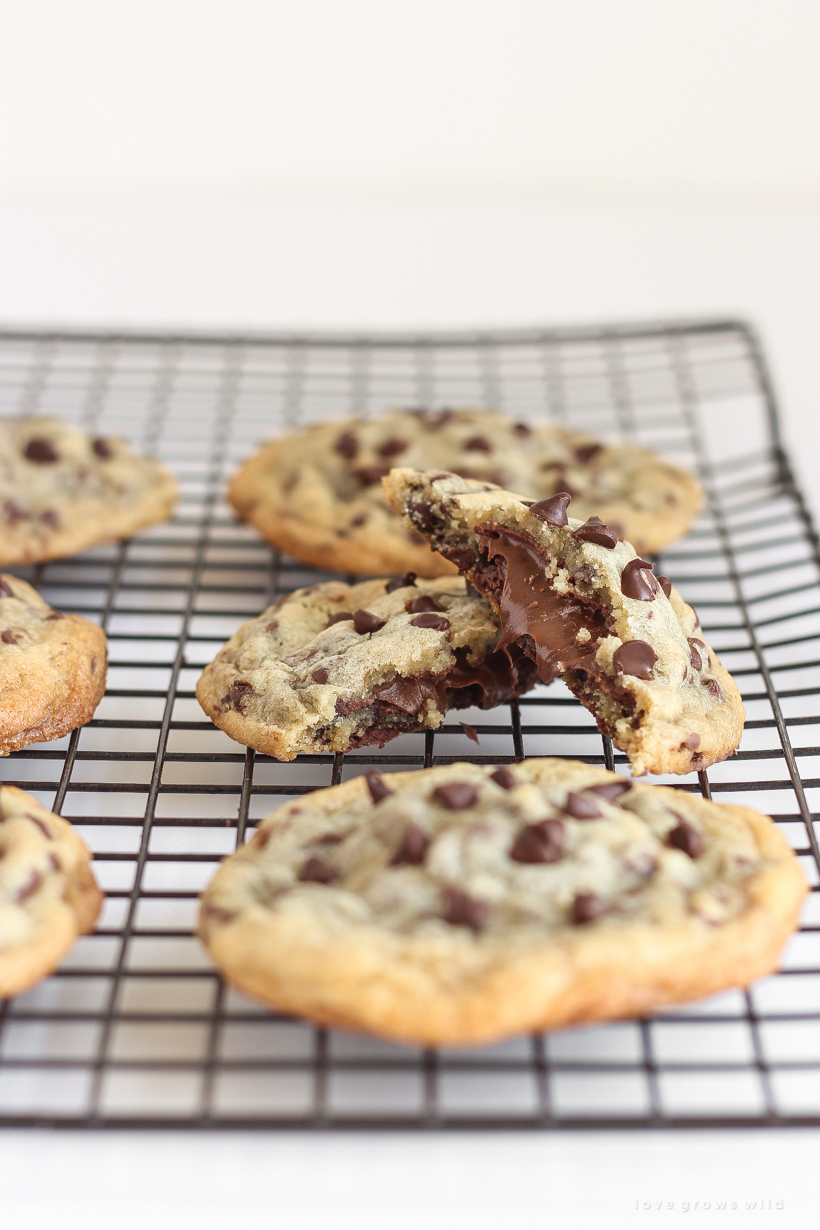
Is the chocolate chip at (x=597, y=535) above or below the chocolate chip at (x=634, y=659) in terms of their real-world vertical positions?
above

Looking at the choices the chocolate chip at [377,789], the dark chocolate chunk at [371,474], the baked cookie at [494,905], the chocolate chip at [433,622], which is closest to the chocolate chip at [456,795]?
the baked cookie at [494,905]

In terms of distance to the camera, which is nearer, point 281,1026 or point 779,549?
point 281,1026

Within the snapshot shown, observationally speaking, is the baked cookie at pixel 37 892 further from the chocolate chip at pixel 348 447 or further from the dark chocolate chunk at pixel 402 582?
the chocolate chip at pixel 348 447

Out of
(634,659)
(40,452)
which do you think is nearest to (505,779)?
(634,659)

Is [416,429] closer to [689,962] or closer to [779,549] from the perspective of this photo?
[779,549]

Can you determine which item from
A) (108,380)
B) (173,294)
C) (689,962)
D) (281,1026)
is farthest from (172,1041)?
(173,294)

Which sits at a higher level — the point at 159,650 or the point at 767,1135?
the point at 767,1135
